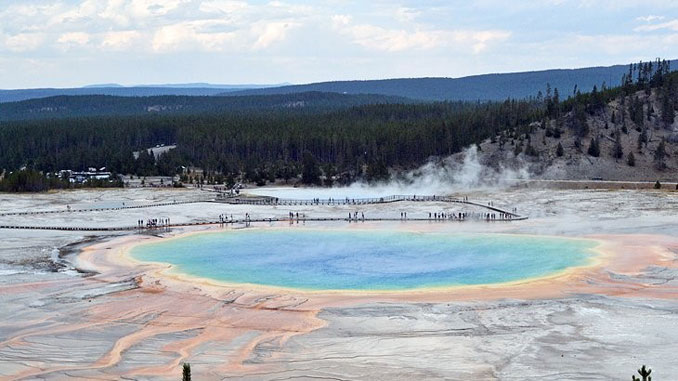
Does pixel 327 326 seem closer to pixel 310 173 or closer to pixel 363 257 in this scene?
pixel 363 257

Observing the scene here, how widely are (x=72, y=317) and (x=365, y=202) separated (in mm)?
32831

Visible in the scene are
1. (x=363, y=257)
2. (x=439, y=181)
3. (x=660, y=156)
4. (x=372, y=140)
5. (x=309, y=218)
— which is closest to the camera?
(x=363, y=257)

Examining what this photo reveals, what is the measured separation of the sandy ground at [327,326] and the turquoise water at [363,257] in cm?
163

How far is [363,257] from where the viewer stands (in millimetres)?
35406

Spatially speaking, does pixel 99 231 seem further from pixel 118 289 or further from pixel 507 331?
pixel 507 331

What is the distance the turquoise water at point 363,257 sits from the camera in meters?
30.5

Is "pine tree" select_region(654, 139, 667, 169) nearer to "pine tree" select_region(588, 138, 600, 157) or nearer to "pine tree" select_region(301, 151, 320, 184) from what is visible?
"pine tree" select_region(588, 138, 600, 157)

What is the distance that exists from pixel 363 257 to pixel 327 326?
1203 centimetres

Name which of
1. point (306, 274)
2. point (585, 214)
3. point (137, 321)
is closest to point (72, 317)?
point (137, 321)

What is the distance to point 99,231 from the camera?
4347 centimetres

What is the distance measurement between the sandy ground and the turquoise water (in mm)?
1635

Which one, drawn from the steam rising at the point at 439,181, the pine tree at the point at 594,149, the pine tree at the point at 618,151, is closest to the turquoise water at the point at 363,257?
the steam rising at the point at 439,181

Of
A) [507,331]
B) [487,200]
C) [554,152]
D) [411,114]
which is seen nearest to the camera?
[507,331]

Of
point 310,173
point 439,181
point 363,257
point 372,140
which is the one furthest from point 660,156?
point 363,257
